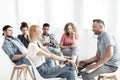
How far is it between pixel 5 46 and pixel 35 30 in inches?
36.1

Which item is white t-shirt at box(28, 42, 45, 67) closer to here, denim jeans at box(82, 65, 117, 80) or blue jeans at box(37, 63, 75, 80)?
blue jeans at box(37, 63, 75, 80)

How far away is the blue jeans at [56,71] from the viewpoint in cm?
302

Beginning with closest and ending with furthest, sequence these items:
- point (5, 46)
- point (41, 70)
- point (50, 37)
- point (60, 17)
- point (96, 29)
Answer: point (41, 70) → point (96, 29) → point (5, 46) → point (50, 37) → point (60, 17)

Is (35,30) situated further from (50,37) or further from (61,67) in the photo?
(50,37)

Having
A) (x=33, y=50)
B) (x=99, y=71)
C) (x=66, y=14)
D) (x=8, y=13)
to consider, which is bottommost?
(x=99, y=71)

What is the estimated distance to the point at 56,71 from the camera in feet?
9.91

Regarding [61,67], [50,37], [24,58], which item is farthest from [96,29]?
[50,37]

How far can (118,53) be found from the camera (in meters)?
3.22

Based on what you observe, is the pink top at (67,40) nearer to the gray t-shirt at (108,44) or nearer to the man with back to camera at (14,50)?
the man with back to camera at (14,50)

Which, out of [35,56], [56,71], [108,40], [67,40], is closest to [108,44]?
[108,40]

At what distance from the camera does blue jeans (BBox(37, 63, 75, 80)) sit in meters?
3.02

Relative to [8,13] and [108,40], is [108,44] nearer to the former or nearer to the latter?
[108,40]

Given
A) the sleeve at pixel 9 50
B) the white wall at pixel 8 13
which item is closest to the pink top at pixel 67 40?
the sleeve at pixel 9 50

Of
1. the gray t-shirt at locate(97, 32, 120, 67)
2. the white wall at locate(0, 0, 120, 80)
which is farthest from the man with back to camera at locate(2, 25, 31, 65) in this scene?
the white wall at locate(0, 0, 120, 80)
